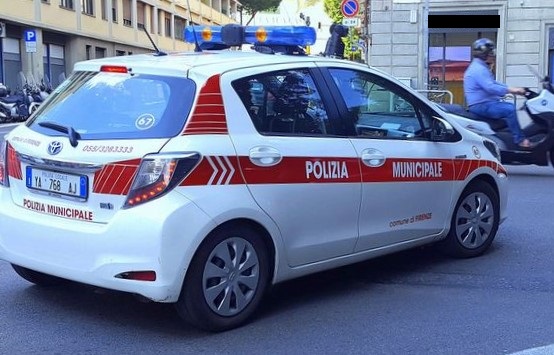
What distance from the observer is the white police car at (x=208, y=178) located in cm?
398

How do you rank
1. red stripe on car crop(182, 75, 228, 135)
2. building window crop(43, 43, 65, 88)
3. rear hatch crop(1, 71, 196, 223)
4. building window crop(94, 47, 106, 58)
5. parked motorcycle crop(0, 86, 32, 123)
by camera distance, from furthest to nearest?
building window crop(94, 47, 106, 58), building window crop(43, 43, 65, 88), parked motorcycle crop(0, 86, 32, 123), red stripe on car crop(182, 75, 228, 135), rear hatch crop(1, 71, 196, 223)

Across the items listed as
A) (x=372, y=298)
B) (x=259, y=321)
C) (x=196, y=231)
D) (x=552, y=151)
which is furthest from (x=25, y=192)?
(x=552, y=151)

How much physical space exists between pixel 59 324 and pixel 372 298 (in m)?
2.03

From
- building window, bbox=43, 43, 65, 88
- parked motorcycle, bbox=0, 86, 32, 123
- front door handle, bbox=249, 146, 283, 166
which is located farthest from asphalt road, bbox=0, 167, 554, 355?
building window, bbox=43, 43, 65, 88

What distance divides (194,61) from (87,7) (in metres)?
38.9

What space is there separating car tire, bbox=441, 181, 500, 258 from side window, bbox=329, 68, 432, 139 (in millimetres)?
757

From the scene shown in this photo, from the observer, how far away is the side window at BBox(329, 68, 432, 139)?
5.05 meters

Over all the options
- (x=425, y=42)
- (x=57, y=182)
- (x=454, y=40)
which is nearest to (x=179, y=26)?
(x=454, y=40)

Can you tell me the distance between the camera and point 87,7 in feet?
135

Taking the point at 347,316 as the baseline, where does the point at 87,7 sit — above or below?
above

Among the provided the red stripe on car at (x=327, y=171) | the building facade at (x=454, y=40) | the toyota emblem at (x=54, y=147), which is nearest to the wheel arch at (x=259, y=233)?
the red stripe on car at (x=327, y=171)

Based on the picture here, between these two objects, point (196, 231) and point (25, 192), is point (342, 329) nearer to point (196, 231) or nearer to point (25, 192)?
point (196, 231)

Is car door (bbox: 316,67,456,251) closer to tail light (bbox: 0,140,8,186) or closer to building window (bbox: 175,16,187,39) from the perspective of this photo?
tail light (bbox: 0,140,8,186)

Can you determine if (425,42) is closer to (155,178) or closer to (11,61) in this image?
(155,178)
